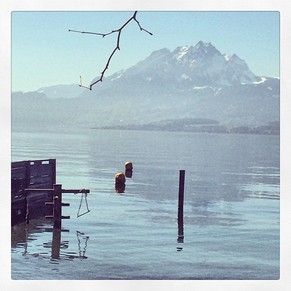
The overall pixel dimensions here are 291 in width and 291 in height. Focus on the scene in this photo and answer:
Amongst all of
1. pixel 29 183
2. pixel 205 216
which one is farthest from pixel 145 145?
pixel 29 183

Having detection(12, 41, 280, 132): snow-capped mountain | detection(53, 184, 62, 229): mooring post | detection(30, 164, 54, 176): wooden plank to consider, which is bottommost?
detection(53, 184, 62, 229): mooring post

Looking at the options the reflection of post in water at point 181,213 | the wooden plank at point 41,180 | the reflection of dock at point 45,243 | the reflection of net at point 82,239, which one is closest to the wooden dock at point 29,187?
the wooden plank at point 41,180

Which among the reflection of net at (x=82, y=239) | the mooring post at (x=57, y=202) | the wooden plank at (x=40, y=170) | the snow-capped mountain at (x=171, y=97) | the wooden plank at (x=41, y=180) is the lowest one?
the reflection of net at (x=82, y=239)

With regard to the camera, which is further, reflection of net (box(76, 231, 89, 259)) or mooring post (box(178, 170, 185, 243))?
mooring post (box(178, 170, 185, 243))

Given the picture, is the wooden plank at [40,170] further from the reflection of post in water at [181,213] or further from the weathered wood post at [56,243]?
the reflection of post in water at [181,213]

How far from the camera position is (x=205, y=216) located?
3825 cm

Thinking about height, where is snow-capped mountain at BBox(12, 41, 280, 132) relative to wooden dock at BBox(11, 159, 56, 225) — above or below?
above

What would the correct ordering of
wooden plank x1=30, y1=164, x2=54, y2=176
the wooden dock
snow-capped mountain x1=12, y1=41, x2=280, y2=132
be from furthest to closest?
snow-capped mountain x1=12, y1=41, x2=280, y2=132, wooden plank x1=30, y1=164, x2=54, y2=176, the wooden dock

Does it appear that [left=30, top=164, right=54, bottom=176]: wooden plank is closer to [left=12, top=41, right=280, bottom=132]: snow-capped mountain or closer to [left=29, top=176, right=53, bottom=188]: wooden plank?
[left=29, top=176, right=53, bottom=188]: wooden plank

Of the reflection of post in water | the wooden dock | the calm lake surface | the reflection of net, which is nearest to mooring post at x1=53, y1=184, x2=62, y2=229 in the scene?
the calm lake surface

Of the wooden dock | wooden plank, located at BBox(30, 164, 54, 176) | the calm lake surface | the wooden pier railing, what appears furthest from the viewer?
wooden plank, located at BBox(30, 164, 54, 176)
